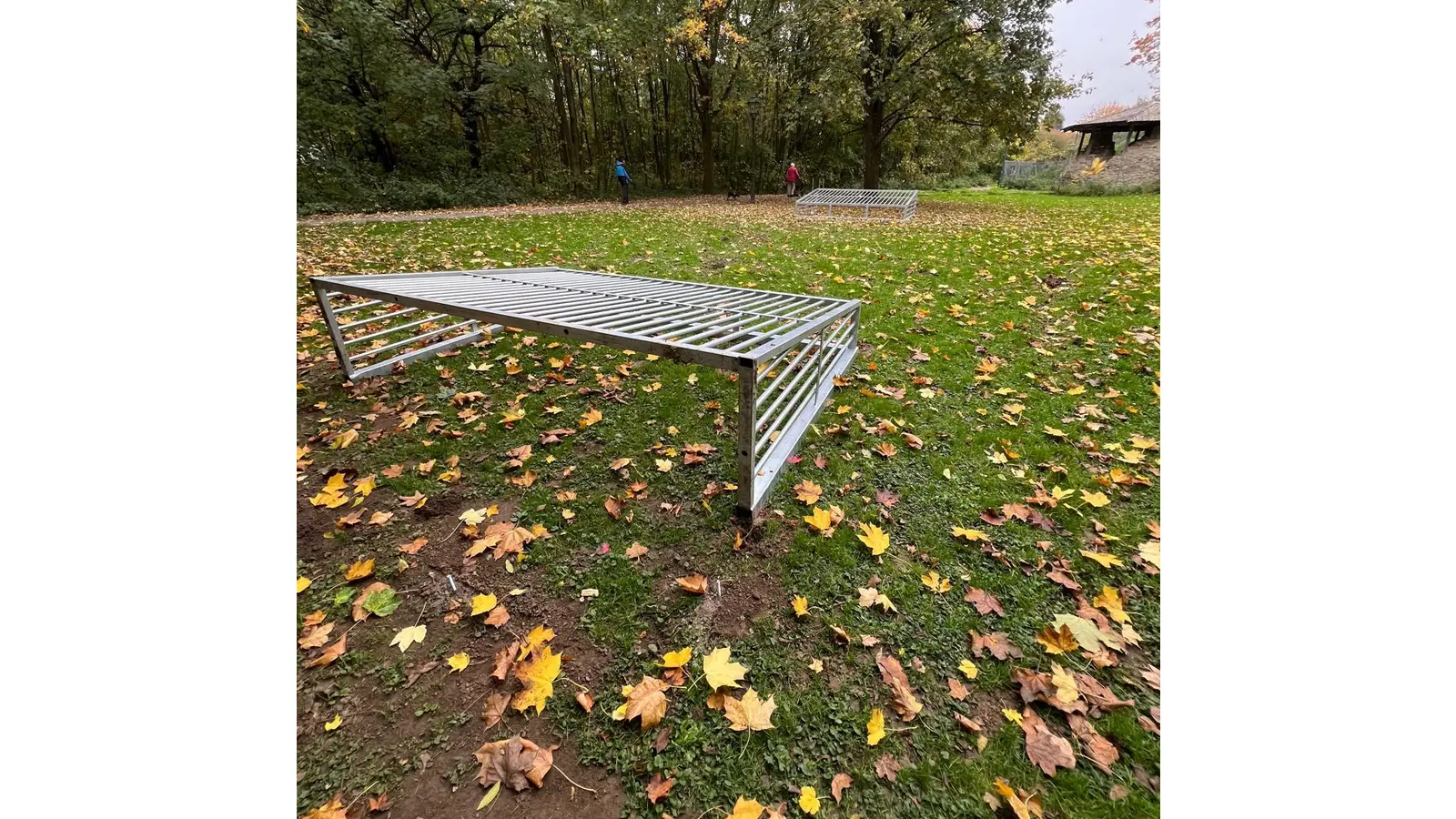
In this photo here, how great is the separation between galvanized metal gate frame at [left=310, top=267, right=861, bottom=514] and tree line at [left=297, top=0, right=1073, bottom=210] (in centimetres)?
1106

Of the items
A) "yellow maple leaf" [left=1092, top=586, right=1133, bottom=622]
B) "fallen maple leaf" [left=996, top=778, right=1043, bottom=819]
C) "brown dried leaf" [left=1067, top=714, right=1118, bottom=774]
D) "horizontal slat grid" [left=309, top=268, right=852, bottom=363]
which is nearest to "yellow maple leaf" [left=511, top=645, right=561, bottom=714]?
"horizontal slat grid" [left=309, top=268, right=852, bottom=363]

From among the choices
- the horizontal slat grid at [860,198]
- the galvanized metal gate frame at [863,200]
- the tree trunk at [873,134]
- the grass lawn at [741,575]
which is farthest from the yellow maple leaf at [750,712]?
the tree trunk at [873,134]

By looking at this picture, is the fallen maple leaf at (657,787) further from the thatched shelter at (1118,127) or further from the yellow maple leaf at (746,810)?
the thatched shelter at (1118,127)

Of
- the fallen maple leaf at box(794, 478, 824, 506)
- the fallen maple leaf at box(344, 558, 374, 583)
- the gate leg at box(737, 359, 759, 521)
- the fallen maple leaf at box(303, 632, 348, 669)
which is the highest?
the gate leg at box(737, 359, 759, 521)

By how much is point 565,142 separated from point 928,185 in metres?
16.3

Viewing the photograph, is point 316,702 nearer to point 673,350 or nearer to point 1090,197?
point 673,350

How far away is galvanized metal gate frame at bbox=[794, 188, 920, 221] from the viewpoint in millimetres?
11773

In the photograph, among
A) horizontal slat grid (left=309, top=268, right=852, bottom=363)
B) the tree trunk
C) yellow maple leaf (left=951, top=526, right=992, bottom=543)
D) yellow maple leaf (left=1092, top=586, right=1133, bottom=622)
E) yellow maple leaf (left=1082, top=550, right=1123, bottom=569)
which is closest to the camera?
yellow maple leaf (left=1092, top=586, right=1133, bottom=622)

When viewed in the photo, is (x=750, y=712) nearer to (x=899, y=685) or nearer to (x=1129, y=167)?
(x=899, y=685)

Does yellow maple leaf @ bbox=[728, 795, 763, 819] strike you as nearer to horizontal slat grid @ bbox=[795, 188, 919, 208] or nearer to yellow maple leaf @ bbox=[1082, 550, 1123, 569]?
yellow maple leaf @ bbox=[1082, 550, 1123, 569]

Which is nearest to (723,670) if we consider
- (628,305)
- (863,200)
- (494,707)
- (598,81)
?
(494,707)

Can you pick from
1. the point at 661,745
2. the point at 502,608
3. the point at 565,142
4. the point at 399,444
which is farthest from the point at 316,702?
the point at 565,142

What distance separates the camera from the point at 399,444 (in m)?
2.94

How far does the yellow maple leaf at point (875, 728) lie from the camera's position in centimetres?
156
